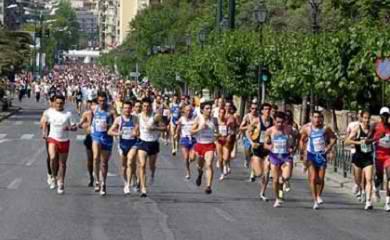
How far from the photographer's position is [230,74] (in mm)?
52688

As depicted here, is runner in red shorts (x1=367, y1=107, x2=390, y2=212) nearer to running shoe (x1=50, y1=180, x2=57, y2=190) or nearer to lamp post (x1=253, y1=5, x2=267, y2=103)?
running shoe (x1=50, y1=180, x2=57, y2=190)

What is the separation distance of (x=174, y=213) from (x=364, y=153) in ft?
13.2

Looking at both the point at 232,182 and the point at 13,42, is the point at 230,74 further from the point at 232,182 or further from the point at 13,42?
the point at 13,42

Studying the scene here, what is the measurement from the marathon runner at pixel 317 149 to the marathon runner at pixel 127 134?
319cm

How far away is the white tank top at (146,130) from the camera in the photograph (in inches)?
866

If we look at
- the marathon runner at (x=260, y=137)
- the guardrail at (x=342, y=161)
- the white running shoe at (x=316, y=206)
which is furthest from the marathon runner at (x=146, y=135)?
the guardrail at (x=342, y=161)

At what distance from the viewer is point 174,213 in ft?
63.7

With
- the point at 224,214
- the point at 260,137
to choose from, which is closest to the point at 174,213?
the point at 224,214

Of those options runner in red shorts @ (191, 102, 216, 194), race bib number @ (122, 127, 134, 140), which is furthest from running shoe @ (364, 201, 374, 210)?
race bib number @ (122, 127, 134, 140)

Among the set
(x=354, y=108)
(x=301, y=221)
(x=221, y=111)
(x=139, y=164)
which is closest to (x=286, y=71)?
(x=354, y=108)

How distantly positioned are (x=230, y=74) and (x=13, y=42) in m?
30.8

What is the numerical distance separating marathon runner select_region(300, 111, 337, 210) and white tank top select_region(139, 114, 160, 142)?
2835mm

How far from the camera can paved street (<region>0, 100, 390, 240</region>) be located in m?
16.6

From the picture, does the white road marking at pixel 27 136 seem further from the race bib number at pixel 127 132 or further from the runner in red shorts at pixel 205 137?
the race bib number at pixel 127 132
